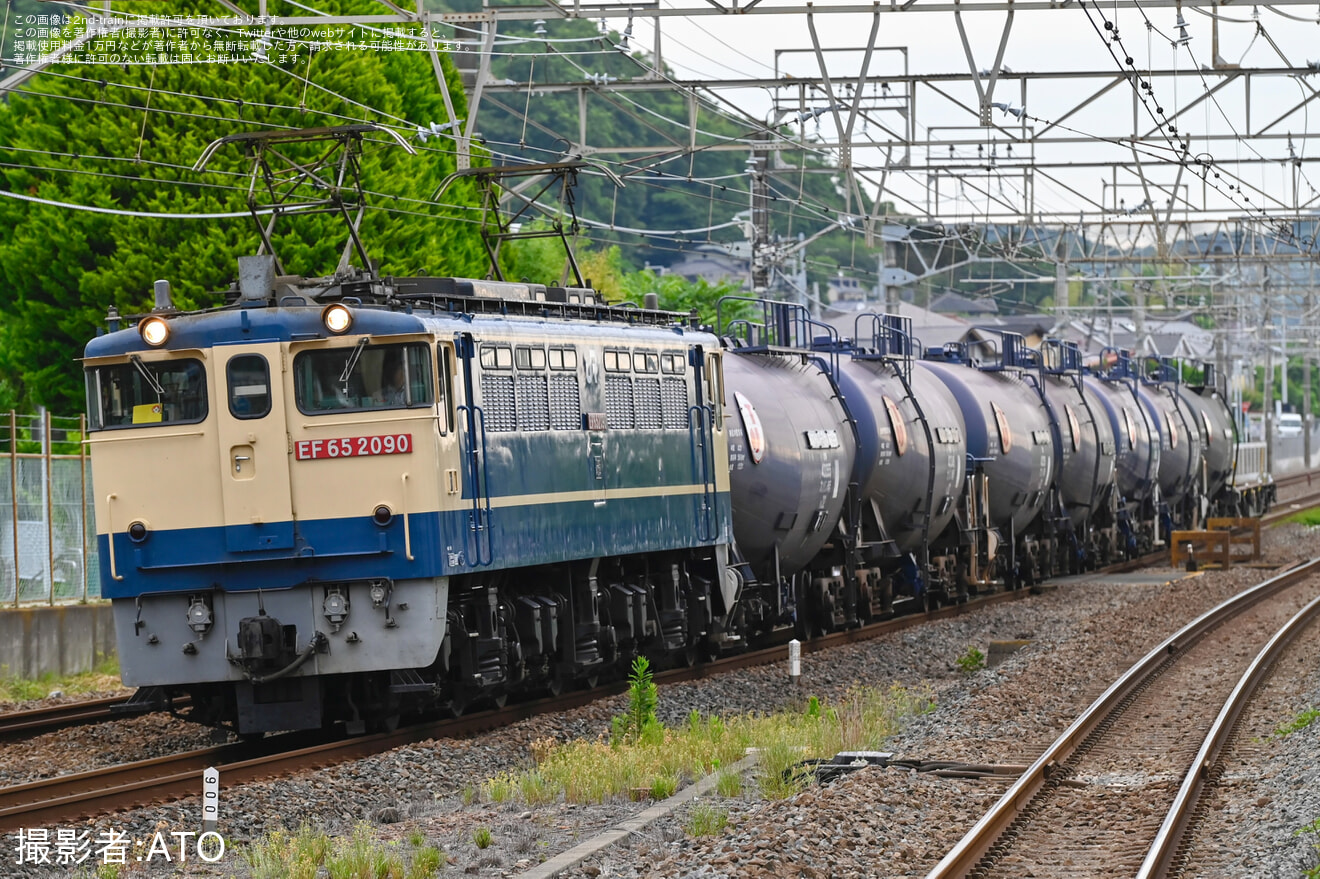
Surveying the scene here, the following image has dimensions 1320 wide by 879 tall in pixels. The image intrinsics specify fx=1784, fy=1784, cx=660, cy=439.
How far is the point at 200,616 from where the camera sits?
46.6ft

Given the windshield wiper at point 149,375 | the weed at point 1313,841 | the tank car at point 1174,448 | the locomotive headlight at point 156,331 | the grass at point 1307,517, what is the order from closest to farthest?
the weed at point 1313,841 < the locomotive headlight at point 156,331 < the windshield wiper at point 149,375 < the tank car at point 1174,448 < the grass at point 1307,517

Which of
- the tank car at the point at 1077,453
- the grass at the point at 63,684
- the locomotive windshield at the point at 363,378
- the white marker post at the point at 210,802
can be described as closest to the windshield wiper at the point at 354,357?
the locomotive windshield at the point at 363,378

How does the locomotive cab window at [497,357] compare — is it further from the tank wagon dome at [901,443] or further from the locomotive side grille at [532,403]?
the tank wagon dome at [901,443]

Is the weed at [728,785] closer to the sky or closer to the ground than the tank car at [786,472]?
closer to the ground

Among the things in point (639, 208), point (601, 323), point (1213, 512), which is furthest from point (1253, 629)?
point (639, 208)

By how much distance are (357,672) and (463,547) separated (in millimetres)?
1357

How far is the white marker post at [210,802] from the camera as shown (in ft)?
36.5

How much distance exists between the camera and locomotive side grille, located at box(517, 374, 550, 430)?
51.4 ft

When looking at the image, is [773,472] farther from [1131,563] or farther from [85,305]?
[1131,563]

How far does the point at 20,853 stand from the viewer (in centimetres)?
1057

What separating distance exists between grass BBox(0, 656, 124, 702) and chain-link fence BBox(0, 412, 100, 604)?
0.99m

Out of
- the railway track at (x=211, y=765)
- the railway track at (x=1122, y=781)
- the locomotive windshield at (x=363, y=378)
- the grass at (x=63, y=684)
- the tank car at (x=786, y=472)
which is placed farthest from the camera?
the tank car at (x=786, y=472)

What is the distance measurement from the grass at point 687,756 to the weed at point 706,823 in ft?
3.35

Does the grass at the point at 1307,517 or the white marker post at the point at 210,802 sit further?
the grass at the point at 1307,517
